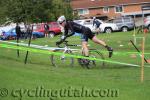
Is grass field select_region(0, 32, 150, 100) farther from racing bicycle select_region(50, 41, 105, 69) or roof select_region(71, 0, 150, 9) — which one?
roof select_region(71, 0, 150, 9)

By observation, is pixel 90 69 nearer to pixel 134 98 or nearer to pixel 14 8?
pixel 134 98

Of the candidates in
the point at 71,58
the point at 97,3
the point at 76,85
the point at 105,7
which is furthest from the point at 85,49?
the point at 97,3

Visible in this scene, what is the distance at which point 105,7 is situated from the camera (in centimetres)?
8788

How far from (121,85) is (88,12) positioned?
7763 centimetres

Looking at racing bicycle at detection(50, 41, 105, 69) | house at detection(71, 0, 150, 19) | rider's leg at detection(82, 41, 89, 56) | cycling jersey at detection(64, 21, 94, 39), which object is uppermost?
cycling jersey at detection(64, 21, 94, 39)

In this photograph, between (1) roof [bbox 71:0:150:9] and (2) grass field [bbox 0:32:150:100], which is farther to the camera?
(1) roof [bbox 71:0:150:9]

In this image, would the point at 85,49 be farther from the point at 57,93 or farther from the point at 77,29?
the point at 57,93

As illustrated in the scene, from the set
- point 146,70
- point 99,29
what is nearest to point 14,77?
point 146,70

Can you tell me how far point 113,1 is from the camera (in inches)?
3440

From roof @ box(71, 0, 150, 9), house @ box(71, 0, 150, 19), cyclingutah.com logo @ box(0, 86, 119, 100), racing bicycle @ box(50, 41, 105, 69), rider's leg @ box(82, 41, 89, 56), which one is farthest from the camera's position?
roof @ box(71, 0, 150, 9)

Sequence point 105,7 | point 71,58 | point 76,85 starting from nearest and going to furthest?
1. point 76,85
2. point 71,58
3. point 105,7

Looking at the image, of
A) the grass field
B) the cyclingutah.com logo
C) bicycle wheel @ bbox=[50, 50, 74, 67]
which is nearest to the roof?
bicycle wheel @ bbox=[50, 50, 74, 67]

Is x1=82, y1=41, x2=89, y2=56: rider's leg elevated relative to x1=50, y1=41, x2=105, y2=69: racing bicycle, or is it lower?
elevated

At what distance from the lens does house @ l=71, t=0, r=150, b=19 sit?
84588 mm
